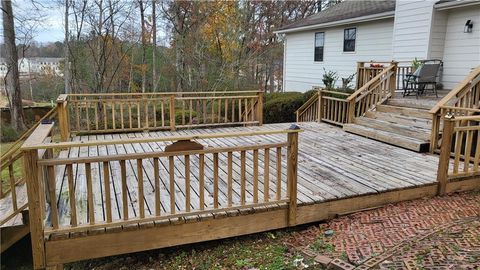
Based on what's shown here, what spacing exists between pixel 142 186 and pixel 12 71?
35.0 ft

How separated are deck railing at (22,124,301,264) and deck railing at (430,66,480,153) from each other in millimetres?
2988

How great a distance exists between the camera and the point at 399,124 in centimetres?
702

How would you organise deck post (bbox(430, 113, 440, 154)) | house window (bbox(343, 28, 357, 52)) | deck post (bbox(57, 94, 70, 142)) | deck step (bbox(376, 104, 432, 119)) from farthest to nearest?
1. house window (bbox(343, 28, 357, 52))
2. deck step (bbox(376, 104, 432, 119))
3. deck post (bbox(57, 94, 70, 142))
4. deck post (bbox(430, 113, 440, 154))

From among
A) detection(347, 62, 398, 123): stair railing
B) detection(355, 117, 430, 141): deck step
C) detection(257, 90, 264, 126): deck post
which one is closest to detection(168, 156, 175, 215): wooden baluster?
detection(355, 117, 430, 141): deck step

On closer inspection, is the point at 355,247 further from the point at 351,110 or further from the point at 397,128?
the point at 351,110

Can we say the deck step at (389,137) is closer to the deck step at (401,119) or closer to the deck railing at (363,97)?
the deck step at (401,119)

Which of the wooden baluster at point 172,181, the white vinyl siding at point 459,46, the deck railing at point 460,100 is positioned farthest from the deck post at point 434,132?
the wooden baluster at point 172,181

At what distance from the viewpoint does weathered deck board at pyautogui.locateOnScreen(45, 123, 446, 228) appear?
12.4 ft

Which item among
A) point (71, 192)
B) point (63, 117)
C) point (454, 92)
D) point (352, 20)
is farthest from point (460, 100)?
point (352, 20)

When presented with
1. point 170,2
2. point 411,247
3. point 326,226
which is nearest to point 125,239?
point 326,226

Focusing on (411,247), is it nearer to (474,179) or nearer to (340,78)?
(474,179)

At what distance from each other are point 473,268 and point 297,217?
159cm

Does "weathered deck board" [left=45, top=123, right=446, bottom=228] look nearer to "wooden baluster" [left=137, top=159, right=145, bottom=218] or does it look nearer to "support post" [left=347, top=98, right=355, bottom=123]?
"wooden baluster" [left=137, top=159, right=145, bottom=218]

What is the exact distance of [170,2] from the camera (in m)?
14.5
